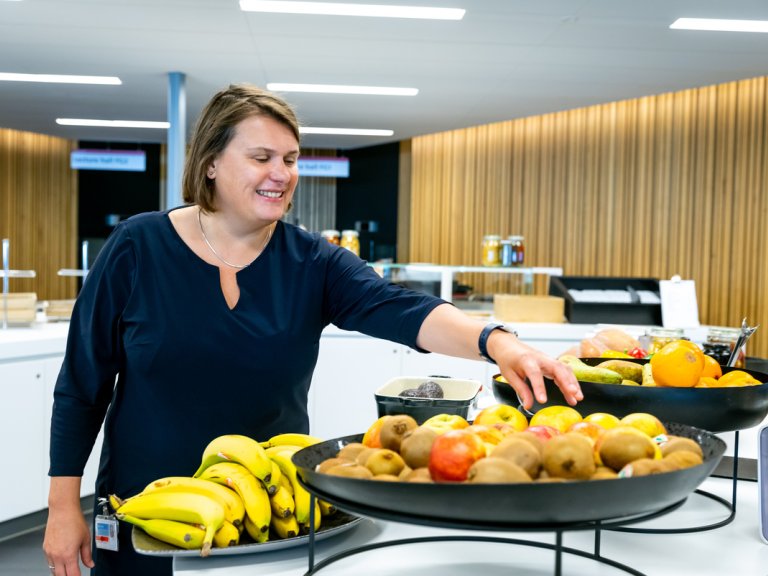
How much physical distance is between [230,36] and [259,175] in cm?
478

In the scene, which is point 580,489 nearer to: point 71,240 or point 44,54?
point 44,54

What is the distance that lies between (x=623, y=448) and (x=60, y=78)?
7738mm

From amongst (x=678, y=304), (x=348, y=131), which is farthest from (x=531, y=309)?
(x=348, y=131)

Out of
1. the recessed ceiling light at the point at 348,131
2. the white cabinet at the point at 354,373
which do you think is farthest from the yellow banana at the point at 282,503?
the recessed ceiling light at the point at 348,131

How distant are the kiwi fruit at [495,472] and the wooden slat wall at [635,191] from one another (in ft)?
23.9

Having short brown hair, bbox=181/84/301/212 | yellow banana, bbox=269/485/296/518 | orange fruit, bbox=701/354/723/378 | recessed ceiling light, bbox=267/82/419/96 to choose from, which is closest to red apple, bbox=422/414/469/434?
yellow banana, bbox=269/485/296/518

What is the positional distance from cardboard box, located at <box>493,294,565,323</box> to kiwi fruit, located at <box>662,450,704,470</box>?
445 centimetres

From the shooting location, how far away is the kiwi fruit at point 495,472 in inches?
34.4

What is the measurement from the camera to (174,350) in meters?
1.63

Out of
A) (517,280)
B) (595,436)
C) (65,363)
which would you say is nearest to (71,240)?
(517,280)

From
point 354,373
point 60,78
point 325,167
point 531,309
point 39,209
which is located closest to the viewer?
point 354,373

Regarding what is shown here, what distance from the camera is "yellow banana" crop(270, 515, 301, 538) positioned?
1.23m

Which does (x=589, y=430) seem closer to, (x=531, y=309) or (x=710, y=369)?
(x=710, y=369)

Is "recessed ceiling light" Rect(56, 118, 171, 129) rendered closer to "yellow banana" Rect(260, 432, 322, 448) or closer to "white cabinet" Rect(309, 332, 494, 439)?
"white cabinet" Rect(309, 332, 494, 439)
